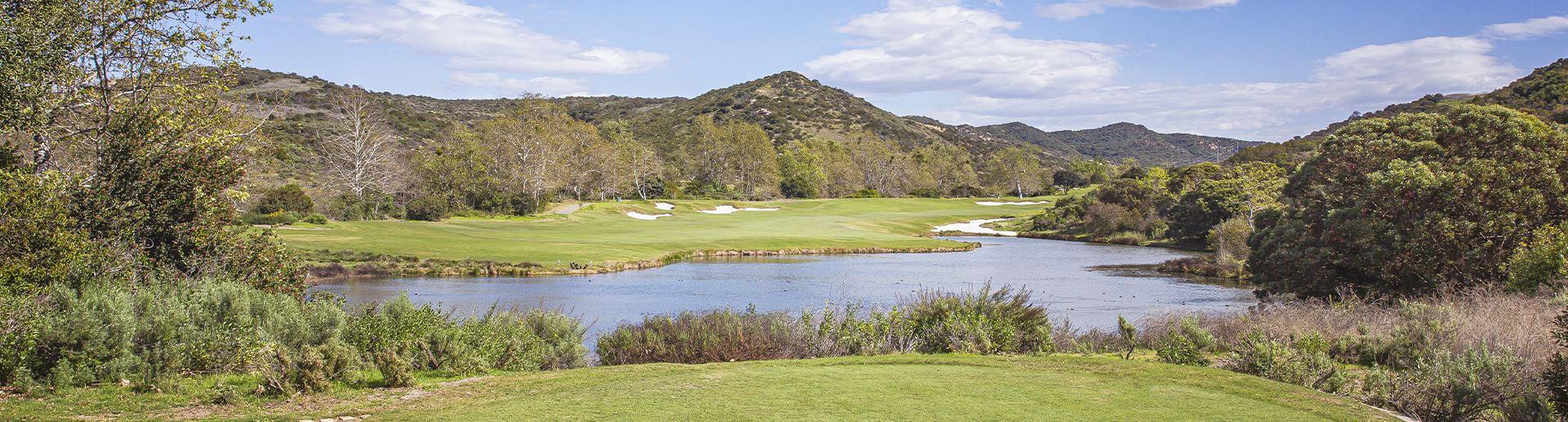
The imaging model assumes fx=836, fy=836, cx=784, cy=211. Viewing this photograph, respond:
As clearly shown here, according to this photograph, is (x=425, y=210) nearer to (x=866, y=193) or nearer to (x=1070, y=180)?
(x=866, y=193)

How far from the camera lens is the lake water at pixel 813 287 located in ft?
70.2

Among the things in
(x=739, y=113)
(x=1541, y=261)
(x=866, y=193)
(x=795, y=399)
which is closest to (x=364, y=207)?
(x=795, y=399)

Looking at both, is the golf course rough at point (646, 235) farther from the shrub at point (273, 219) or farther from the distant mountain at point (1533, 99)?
the distant mountain at point (1533, 99)

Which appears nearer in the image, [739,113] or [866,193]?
[866,193]

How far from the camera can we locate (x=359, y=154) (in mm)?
43531

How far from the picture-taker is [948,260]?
3812 centimetres

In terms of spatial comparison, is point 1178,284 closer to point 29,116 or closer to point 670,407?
point 670,407

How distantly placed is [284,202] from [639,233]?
16.3 m

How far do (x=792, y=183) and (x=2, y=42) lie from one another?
7917cm

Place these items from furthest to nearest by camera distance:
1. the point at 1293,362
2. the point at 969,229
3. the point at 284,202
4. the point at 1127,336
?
the point at 969,229 < the point at 284,202 < the point at 1127,336 < the point at 1293,362

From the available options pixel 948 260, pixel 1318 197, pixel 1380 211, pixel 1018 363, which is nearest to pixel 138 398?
pixel 1018 363

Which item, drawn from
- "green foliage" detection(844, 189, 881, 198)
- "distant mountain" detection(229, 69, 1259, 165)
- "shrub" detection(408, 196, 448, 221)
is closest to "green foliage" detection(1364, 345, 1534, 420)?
"shrub" detection(408, 196, 448, 221)

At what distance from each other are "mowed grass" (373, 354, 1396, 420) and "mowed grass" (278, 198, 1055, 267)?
22.8 metres

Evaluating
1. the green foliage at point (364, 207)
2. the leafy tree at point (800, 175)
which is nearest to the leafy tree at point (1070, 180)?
the leafy tree at point (800, 175)
